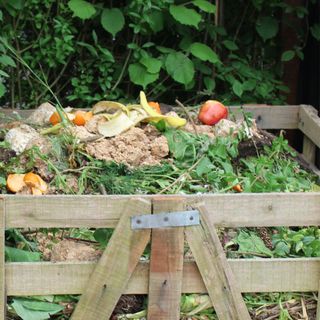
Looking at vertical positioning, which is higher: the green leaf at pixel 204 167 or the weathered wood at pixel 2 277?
the green leaf at pixel 204 167

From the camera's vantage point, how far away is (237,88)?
554 centimetres

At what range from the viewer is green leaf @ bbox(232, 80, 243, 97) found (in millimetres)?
5500

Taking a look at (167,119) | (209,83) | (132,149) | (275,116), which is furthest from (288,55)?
(132,149)

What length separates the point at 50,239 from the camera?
307 centimetres

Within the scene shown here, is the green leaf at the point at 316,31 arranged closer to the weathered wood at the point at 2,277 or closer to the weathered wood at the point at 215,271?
the weathered wood at the point at 215,271

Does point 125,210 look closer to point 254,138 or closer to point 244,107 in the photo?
point 254,138

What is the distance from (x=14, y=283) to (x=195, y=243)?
2.19 feet

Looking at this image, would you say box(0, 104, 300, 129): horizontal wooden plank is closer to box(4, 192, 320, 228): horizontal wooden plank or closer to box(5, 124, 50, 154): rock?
box(5, 124, 50, 154): rock

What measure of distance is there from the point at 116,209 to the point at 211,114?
66.7 inches

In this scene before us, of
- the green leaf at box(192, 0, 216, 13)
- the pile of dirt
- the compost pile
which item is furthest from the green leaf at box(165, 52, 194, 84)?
the pile of dirt

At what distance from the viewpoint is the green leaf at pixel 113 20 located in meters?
5.31

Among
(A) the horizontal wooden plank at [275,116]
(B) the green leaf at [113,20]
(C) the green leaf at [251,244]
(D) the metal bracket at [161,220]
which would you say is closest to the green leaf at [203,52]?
(B) the green leaf at [113,20]

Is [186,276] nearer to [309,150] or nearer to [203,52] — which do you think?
[309,150]

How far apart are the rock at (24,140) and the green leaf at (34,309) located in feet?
3.38
